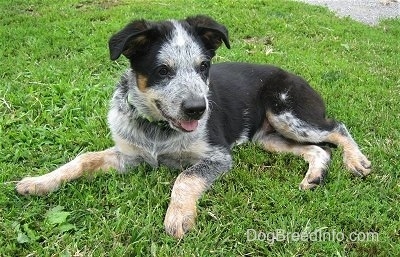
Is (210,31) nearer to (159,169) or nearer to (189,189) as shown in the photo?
(159,169)

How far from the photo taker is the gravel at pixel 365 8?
11945 millimetres

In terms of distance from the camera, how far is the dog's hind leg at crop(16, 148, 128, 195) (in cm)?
402

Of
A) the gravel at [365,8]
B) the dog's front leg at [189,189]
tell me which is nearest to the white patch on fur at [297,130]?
the dog's front leg at [189,189]

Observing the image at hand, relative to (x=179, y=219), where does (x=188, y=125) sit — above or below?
above

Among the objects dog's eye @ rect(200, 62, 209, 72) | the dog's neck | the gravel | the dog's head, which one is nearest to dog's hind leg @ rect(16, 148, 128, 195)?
the dog's neck

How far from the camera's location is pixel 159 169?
4398 mm

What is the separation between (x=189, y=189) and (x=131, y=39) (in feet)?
4.37

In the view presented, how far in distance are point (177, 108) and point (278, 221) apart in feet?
4.05

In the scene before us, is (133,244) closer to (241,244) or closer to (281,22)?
(241,244)

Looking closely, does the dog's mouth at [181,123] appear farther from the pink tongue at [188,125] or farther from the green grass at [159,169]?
the green grass at [159,169]

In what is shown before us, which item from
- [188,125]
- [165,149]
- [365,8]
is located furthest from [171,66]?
[365,8]

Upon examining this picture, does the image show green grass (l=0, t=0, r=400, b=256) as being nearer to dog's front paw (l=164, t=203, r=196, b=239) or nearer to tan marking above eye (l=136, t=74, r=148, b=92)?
dog's front paw (l=164, t=203, r=196, b=239)

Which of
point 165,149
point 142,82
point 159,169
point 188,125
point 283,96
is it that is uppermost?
point 142,82

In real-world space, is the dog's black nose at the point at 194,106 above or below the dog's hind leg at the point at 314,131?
above
